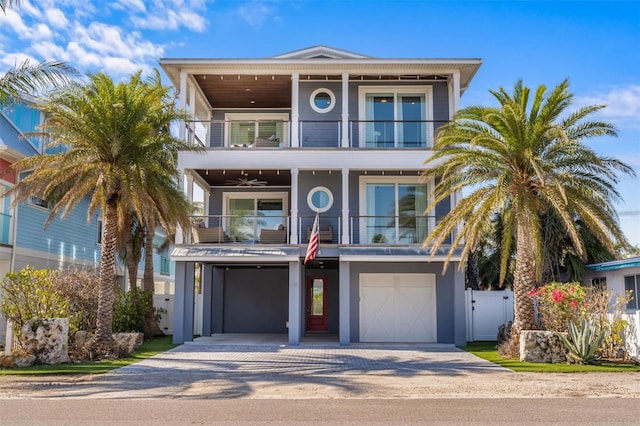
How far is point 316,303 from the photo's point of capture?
24406 millimetres

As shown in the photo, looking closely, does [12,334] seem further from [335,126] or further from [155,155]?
[335,126]

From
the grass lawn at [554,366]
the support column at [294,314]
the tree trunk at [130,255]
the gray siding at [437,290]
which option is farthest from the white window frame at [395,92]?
the tree trunk at [130,255]

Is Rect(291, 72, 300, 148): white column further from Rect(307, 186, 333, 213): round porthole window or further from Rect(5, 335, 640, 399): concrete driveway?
Rect(5, 335, 640, 399): concrete driveway

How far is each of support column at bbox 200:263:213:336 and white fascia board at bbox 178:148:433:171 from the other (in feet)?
15.2

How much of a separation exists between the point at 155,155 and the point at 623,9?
42.4ft

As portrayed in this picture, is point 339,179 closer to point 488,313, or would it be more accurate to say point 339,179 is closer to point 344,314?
point 344,314

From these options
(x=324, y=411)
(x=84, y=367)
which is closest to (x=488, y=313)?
(x=324, y=411)

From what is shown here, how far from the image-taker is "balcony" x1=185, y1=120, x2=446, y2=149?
20.7 m

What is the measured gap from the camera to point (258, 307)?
79.0ft

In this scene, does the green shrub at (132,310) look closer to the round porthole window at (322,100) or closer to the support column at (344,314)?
the support column at (344,314)

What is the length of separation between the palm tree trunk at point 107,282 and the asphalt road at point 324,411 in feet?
19.1

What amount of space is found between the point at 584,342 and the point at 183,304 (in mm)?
11795

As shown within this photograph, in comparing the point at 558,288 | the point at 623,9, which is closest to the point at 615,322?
the point at 558,288

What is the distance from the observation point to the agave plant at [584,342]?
14672 mm
